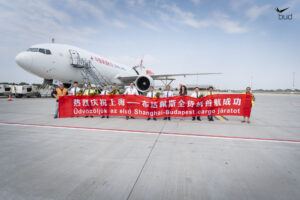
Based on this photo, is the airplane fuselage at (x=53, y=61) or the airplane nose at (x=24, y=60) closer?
the airplane nose at (x=24, y=60)

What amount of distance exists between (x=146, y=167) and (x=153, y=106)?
4.55m

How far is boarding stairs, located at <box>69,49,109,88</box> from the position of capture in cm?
1247

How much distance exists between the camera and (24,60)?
9961mm

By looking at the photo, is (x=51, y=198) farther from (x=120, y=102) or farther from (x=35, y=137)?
(x=120, y=102)

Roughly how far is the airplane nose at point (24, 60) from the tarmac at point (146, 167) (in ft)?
26.3

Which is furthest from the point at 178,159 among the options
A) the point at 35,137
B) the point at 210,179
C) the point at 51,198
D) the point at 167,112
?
the point at 167,112

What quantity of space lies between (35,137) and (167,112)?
4852mm

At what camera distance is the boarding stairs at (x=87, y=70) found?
1247 centimetres

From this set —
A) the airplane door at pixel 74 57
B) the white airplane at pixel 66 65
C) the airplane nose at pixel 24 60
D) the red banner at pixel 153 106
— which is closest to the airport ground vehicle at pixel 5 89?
the white airplane at pixel 66 65

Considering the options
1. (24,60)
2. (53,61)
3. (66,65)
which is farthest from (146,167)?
(66,65)

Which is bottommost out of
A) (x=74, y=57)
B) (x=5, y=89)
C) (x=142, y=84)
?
(x=5, y=89)

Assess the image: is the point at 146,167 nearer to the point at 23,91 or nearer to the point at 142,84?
the point at 142,84

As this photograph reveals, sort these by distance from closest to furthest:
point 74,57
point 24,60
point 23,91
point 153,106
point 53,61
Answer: point 153,106
point 24,60
point 53,61
point 74,57
point 23,91

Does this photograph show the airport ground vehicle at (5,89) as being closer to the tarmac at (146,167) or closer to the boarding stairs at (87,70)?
the boarding stairs at (87,70)
